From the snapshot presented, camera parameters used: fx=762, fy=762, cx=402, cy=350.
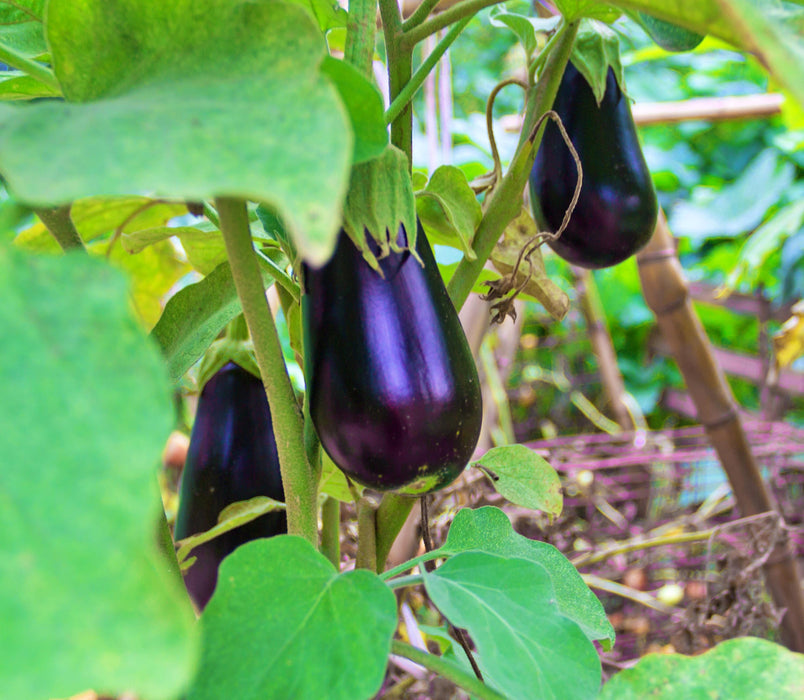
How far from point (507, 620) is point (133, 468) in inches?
5.5

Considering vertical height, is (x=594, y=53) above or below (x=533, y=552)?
above

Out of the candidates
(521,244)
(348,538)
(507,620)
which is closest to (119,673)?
(507,620)

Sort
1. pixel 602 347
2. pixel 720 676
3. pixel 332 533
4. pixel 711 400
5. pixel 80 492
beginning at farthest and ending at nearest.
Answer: pixel 602 347 → pixel 711 400 → pixel 332 533 → pixel 720 676 → pixel 80 492

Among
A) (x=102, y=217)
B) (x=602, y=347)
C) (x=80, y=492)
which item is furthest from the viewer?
(x=602, y=347)

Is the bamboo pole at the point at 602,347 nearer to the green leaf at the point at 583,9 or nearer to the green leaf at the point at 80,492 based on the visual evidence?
the green leaf at the point at 583,9

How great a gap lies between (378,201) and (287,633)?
4.8 inches

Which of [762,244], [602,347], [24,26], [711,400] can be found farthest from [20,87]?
[602,347]

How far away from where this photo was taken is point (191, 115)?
138mm

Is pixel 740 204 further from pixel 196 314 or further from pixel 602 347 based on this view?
pixel 196 314

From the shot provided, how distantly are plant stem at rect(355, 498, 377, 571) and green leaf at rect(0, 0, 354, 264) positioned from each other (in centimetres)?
19

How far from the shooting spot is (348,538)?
0.53 metres

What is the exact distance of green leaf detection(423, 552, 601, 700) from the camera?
203 millimetres

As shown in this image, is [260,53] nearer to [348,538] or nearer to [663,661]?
[663,661]

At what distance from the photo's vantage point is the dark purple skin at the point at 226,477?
1.11 feet
